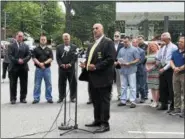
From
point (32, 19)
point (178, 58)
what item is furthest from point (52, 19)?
point (178, 58)

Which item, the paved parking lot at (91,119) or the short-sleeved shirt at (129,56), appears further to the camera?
the short-sleeved shirt at (129,56)

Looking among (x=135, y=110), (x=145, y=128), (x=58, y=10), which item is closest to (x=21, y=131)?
(x=145, y=128)

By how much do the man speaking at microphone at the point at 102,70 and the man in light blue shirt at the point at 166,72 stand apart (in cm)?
235

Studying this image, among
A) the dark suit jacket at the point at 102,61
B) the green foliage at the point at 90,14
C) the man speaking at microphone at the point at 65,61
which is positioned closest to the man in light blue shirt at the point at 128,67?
the man speaking at microphone at the point at 65,61

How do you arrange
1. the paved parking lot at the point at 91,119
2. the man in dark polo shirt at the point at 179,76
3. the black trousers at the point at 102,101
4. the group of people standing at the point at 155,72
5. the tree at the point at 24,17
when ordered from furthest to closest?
the tree at the point at 24,17 → the group of people standing at the point at 155,72 → the man in dark polo shirt at the point at 179,76 → the black trousers at the point at 102,101 → the paved parking lot at the point at 91,119

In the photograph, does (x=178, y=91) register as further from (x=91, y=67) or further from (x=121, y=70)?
(x=91, y=67)

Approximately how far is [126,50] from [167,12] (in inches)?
534

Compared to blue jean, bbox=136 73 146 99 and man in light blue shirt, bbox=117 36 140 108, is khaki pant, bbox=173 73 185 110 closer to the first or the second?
man in light blue shirt, bbox=117 36 140 108

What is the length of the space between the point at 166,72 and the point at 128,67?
1.16m

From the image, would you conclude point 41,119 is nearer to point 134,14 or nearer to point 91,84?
point 91,84

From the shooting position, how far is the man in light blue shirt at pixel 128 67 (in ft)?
36.8

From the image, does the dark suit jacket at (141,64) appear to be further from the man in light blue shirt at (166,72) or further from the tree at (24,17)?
the tree at (24,17)

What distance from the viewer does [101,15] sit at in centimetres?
6600

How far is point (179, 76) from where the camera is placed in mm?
9820
